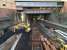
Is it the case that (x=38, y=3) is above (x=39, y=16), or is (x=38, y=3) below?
above

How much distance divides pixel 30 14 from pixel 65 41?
214cm

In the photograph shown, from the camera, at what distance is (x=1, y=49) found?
2.72 feet

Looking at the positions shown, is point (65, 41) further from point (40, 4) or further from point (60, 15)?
point (40, 4)

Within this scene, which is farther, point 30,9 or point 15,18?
point 30,9

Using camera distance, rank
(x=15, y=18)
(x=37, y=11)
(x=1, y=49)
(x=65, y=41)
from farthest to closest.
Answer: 1. (x=37, y=11)
2. (x=15, y=18)
3. (x=65, y=41)
4. (x=1, y=49)

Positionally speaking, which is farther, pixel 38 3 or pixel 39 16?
pixel 38 3

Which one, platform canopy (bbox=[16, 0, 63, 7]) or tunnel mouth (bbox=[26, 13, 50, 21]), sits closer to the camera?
tunnel mouth (bbox=[26, 13, 50, 21])

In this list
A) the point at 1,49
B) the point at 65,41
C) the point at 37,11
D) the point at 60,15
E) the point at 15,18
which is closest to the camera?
the point at 1,49

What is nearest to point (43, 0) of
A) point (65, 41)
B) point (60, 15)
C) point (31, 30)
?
point (60, 15)

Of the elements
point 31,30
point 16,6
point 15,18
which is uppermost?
point 16,6

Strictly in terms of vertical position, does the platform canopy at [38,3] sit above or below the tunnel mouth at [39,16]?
above

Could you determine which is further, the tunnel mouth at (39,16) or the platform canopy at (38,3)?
the platform canopy at (38,3)

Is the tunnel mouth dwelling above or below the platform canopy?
below

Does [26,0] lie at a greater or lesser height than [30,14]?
greater
